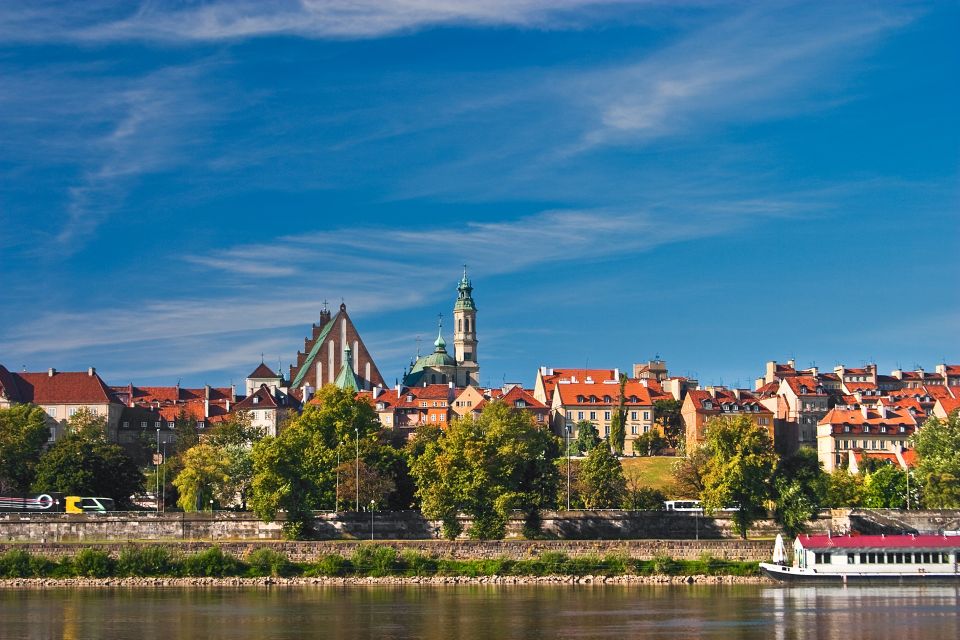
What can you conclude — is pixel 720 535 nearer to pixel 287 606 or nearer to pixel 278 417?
pixel 287 606

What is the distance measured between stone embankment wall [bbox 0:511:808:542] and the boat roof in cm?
1068

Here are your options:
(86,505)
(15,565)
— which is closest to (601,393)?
(86,505)

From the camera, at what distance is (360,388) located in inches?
7456

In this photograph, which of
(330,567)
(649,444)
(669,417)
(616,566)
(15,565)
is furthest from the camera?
(669,417)

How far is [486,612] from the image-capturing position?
2729 inches

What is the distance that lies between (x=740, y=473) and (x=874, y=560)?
34.1 ft

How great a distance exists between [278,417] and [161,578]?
81.0 m

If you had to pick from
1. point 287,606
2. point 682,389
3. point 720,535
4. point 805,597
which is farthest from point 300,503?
point 682,389

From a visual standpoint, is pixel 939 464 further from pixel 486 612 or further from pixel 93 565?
pixel 93 565

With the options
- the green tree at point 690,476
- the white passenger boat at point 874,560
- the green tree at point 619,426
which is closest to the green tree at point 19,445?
→ the green tree at point 690,476

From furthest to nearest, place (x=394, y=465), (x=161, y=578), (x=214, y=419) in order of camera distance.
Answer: (x=214, y=419), (x=394, y=465), (x=161, y=578)

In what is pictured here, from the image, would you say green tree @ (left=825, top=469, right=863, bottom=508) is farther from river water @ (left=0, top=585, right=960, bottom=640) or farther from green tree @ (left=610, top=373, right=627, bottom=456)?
green tree @ (left=610, top=373, right=627, bottom=456)

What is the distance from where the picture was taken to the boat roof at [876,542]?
84.8 m

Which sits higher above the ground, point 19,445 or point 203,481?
point 19,445
